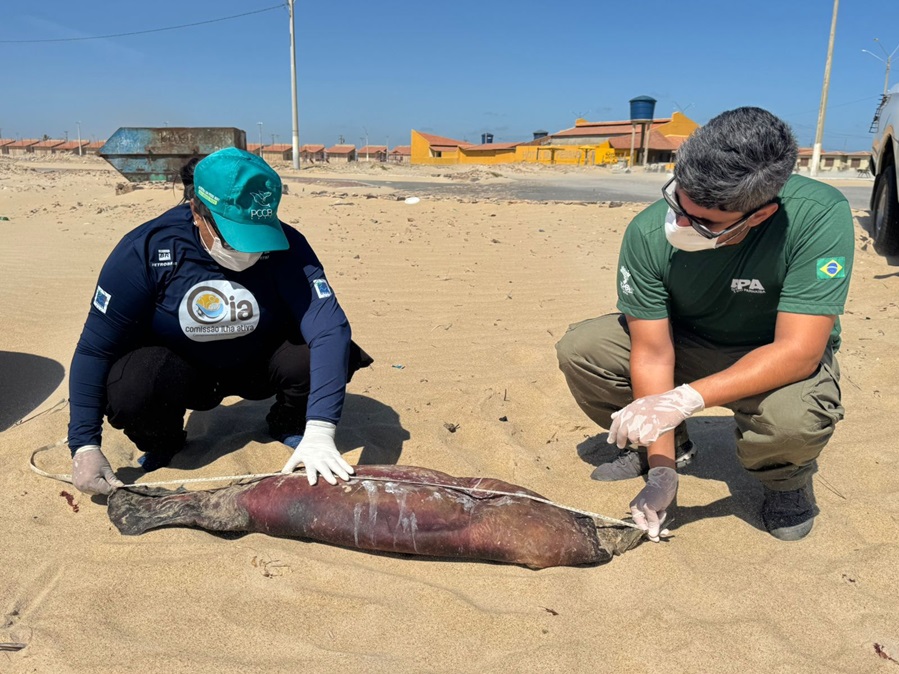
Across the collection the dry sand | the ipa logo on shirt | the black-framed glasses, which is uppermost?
the black-framed glasses

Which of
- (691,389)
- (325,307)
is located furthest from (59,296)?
(691,389)

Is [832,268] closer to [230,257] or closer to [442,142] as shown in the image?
[230,257]

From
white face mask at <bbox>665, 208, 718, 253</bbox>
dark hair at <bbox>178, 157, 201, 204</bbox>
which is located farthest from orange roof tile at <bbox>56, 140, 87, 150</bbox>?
white face mask at <bbox>665, 208, 718, 253</bbox>

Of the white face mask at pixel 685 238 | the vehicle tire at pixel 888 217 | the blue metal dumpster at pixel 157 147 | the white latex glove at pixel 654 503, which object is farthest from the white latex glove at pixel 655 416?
the blue metal dumpster at pixel 157 147

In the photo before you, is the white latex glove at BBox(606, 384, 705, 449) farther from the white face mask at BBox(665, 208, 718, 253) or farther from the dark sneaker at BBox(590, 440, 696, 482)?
the dark sneaker at BBox(590, 440, 696, 482)

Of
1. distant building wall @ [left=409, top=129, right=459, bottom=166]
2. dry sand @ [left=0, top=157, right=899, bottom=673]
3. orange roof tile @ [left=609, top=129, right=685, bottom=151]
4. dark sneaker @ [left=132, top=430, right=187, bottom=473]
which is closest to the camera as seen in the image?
dry sand @ [left=0, top=157, right=899, bottom=673]

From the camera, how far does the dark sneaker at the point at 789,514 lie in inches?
91.2

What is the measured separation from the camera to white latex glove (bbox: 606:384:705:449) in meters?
2.16

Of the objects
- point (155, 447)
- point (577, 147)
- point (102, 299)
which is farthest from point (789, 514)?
point (577, 147)

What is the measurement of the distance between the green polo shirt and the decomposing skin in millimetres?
797

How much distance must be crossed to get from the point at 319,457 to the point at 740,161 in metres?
1.53

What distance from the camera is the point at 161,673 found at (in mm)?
1634

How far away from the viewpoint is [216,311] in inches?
101

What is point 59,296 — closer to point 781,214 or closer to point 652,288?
point 652,288
